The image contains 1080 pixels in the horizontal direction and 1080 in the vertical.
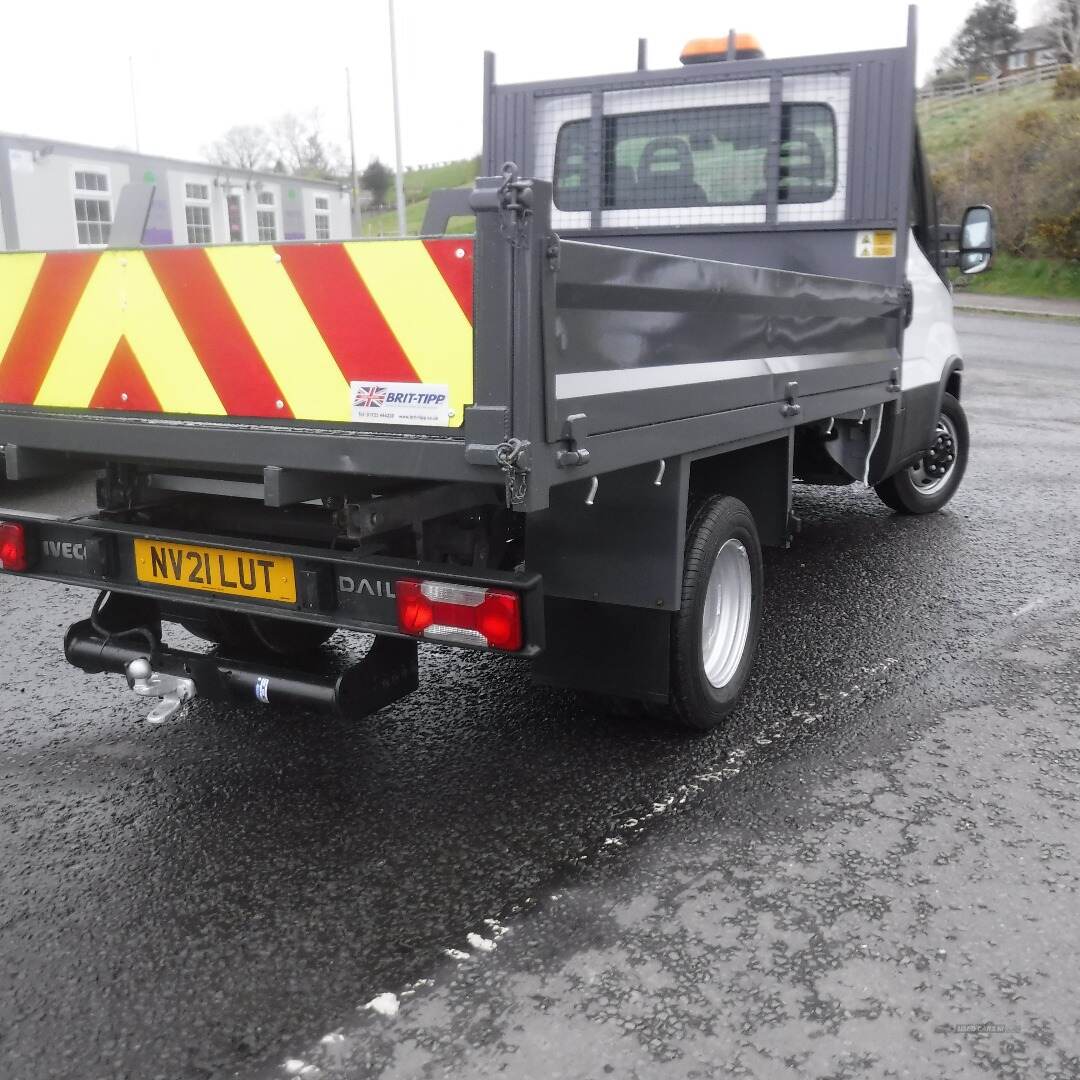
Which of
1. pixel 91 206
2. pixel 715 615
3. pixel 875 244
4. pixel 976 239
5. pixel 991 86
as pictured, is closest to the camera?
pixel 715 615

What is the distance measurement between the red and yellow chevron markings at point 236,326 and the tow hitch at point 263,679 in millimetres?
804

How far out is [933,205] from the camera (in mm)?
6250

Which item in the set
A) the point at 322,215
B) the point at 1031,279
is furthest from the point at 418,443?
the point at 1031,279

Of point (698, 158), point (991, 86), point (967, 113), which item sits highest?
point (991, 86)

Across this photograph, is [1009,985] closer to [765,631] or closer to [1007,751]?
[1007,751]

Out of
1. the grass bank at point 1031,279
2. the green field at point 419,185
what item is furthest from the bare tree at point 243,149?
the grass bank at point 1031,279

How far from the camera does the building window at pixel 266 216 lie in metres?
17.5

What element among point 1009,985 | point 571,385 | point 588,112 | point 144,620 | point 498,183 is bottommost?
point 1009,985

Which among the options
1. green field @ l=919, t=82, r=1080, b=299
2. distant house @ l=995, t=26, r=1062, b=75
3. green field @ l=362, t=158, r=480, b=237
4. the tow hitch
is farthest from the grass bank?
distant house @ l=995, t=26, r=1062, b=75

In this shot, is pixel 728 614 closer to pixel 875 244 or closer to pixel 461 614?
pixel 461 614

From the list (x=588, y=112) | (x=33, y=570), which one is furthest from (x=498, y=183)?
(x=588, y=112)

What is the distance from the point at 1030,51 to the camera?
211 feet

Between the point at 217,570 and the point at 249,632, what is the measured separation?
2.51 ft

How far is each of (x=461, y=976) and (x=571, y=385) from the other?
1.42 meters
